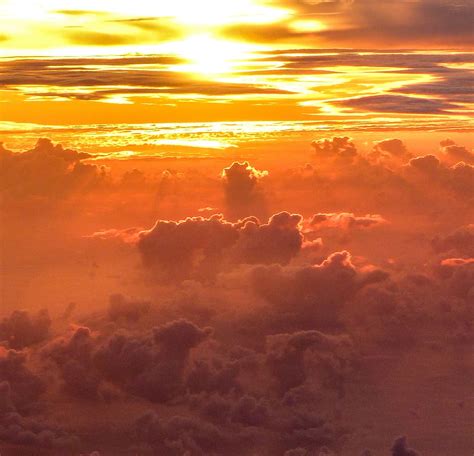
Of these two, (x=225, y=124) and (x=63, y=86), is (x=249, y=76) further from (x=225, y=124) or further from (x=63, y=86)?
(x=225, y=124)

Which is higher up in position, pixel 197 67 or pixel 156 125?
pixel 156 125

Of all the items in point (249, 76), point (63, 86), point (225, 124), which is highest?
point (225, 124)

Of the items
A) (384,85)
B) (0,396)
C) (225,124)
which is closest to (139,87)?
(384,85)

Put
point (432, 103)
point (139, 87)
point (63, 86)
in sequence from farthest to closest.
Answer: point (432, 103) → point (139, 87) → point (63, 86)

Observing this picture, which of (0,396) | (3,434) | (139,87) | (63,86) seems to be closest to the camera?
(63,86)

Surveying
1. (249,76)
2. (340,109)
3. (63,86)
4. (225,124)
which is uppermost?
(225,124)

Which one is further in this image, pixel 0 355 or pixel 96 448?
pixel 96 448

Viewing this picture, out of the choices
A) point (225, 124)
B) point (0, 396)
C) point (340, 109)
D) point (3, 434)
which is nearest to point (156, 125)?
point (225, 124)

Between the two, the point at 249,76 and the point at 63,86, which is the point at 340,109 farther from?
the point at 63,86

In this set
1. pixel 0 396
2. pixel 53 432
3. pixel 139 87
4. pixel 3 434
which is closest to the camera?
pixel 139 87
